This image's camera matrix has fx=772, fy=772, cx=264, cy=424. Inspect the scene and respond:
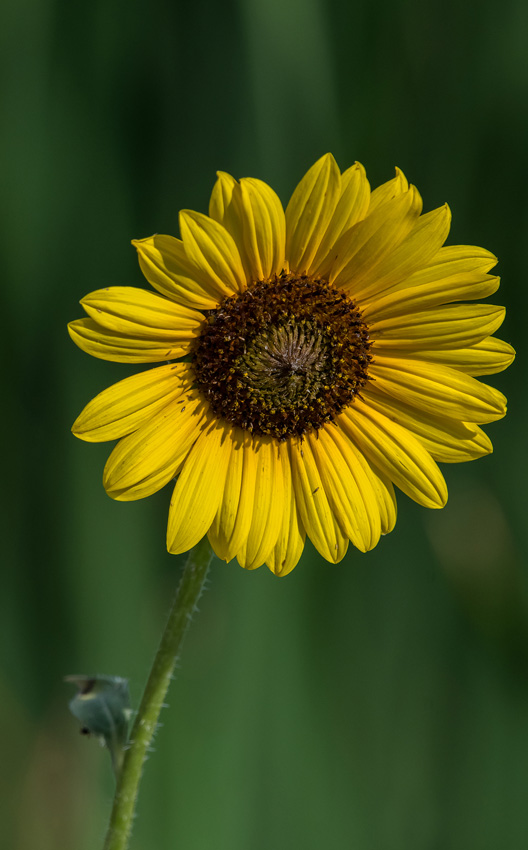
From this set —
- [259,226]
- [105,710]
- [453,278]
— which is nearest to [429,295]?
[453,278]

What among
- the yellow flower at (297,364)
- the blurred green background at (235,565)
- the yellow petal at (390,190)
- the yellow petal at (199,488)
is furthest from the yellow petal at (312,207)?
the blurred green background at (235,565)

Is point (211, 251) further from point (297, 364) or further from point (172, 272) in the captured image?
point (297, 364)

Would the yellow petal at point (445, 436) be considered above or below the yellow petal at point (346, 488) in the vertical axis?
above

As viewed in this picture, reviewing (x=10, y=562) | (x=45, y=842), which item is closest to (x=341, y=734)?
(x=45, y=842)

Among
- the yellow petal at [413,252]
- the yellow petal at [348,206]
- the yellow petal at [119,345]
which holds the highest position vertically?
the yellow petal at [348,206]

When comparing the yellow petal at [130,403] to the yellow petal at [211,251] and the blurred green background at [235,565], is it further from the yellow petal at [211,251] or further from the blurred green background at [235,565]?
the blurred green background at [235,565]

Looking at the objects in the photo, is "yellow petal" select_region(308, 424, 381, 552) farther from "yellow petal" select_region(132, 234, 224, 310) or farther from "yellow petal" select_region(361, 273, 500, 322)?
"yellow petal" select_region(132, 234, 224, 310)

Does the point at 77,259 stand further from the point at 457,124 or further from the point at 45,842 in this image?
the point at 45,842
